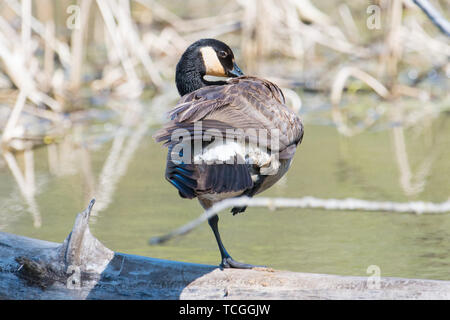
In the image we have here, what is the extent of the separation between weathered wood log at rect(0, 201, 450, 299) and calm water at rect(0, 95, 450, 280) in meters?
0.83

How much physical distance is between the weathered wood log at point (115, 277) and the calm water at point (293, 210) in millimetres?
834

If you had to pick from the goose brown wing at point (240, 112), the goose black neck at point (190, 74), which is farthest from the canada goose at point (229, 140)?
the goose black neck at point (190, 74)

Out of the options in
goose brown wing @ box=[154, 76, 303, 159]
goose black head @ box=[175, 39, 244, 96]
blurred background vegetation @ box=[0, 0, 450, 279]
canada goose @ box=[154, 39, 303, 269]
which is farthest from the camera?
blurred background vegetation @ box=[0, 0, 450, 279]

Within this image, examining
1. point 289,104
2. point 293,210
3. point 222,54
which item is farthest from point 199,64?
point 289,104

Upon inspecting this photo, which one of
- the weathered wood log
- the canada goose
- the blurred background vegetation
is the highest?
the canada goose

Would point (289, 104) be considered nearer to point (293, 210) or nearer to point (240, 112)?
point (293, 210)

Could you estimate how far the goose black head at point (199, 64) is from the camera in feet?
13.5

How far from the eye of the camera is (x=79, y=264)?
326cm

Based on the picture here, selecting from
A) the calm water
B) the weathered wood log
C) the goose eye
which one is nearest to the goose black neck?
the goose eye

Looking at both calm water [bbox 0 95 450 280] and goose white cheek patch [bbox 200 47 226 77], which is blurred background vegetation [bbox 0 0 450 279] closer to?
calm water [bbox 0 95 450 280]

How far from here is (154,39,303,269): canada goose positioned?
2863mm

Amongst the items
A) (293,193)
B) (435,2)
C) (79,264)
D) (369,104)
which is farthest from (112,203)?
(435,2)
